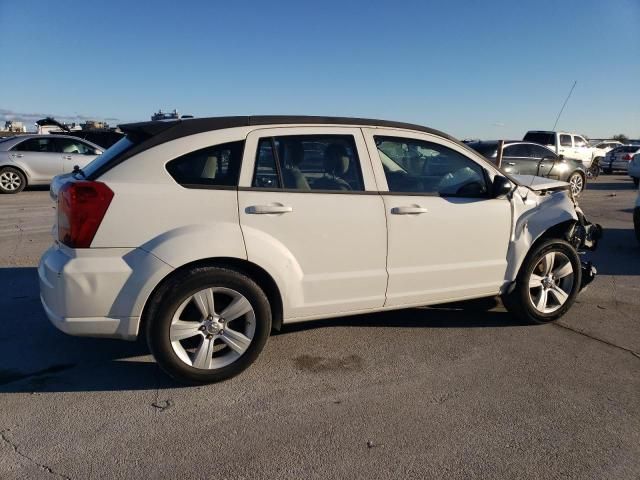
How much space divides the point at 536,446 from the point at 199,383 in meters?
2.06

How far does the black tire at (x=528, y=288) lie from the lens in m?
4.30

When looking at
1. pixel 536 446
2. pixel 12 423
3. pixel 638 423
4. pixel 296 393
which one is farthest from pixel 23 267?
pixel 638 423

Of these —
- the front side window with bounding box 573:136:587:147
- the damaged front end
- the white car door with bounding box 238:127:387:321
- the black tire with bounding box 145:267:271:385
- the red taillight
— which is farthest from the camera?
the front side window with bounding box 573:136:587:147

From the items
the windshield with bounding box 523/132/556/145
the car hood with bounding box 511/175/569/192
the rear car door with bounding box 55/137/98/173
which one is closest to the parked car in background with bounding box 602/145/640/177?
the windshield with bounding box 523/132/556/145

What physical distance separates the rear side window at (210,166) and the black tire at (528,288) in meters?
2.59

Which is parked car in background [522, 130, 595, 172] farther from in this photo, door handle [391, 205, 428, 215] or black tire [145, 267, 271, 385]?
black tire [145, 267, 271, 385]

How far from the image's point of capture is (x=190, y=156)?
3236 millimetres

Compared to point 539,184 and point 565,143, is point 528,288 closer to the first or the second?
point 539,184

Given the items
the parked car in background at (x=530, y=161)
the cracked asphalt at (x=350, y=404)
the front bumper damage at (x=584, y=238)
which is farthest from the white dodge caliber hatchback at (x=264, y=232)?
the parked car in background at (x=530, y=161)

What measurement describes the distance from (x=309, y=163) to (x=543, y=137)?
19.5 meters

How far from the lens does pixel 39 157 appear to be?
13469mm

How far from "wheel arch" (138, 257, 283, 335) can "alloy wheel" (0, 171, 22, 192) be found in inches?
484

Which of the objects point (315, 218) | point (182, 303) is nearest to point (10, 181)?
point (182, 303)

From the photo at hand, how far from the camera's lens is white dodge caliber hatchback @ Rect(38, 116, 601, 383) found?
306cm
